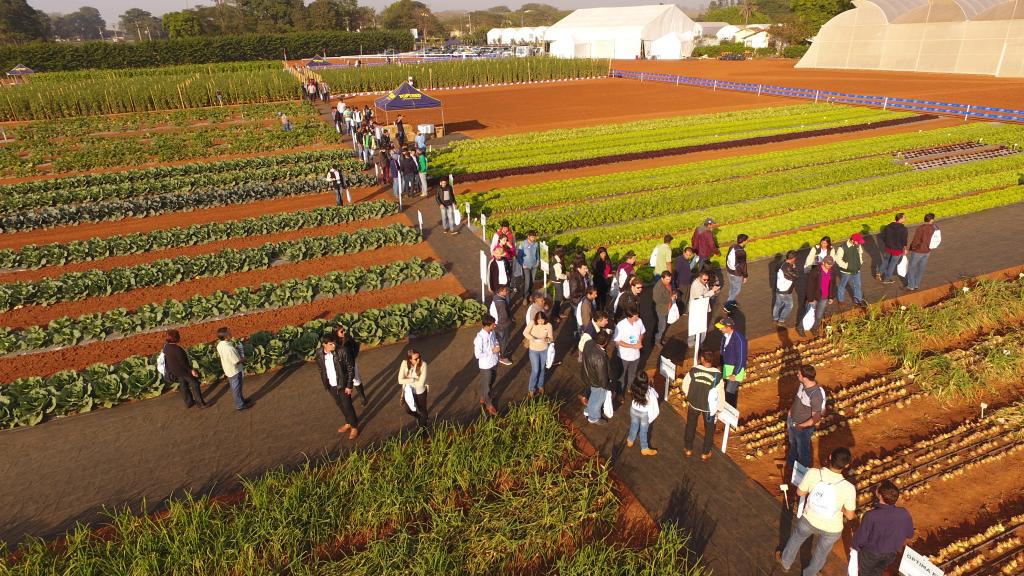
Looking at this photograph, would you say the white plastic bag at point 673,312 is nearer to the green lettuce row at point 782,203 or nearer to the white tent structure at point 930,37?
the green lettuce row at point 782,203

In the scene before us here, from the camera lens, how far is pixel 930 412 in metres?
9.30

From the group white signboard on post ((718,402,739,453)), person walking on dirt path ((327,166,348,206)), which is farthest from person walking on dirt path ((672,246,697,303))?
person walking on dirt path ((327,166,348,206))

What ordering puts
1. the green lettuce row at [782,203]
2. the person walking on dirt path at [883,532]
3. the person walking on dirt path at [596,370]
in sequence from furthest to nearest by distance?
the green lettuce row at [782,203] < the person walking on dirt path at [596,370] < the person walking on dirt path at [883,532]

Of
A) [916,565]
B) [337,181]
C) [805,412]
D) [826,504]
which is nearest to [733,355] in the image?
[805,412]

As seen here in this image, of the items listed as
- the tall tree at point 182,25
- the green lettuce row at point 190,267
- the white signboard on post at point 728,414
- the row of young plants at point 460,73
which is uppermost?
the tall tree at point 182,25

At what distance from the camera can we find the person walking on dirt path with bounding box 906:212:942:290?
12.7 meters

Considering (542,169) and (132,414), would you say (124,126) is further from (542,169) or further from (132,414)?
(132,414)

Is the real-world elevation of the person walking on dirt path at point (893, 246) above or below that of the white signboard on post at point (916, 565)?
above

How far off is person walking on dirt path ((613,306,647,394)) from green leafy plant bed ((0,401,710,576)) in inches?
73.1

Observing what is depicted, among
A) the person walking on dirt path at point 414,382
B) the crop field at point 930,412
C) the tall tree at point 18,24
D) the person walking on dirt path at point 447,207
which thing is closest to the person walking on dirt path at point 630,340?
the crop field at point 930,412

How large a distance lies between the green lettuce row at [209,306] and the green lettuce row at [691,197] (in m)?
5.02

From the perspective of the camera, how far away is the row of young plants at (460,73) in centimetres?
5522

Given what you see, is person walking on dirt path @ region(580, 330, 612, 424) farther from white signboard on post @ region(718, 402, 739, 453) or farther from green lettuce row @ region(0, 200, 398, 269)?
green lettuce row @ region(0, 200, 398, 269)

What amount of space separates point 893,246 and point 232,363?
573 inches
